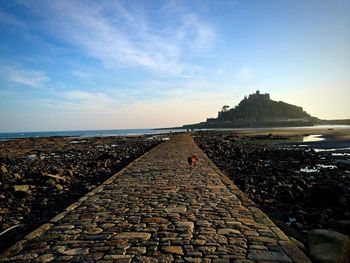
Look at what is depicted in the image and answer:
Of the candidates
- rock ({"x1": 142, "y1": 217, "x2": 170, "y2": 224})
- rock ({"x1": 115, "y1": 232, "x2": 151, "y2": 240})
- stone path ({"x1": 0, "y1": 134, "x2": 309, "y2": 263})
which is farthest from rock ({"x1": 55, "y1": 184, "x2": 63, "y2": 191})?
rock ({"x1": 115, "y1": 232, "x2": 151, "y2": 240})

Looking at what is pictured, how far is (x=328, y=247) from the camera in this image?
4852 millimetres

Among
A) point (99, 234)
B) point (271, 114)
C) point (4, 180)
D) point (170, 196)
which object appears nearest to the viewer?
point (99, 234)

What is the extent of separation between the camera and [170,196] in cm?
840

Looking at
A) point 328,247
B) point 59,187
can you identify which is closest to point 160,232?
point 328,247

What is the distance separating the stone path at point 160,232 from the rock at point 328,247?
35 centimetres

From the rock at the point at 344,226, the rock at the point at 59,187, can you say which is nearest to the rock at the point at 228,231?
the rock at the point at 344,226

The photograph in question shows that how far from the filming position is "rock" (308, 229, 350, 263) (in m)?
4.55

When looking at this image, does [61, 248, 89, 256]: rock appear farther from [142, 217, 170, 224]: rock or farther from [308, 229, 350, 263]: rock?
[308, 229, 350, 263]: rock

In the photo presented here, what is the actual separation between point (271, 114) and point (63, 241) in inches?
6990

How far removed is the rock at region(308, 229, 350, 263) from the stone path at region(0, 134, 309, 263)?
1.14 ft

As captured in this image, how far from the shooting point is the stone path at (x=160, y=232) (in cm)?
450

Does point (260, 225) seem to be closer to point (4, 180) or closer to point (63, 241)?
point (63, 241)

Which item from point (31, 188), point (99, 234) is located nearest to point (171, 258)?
point (99, 234)

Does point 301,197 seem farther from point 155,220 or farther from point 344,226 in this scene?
point 155,220
